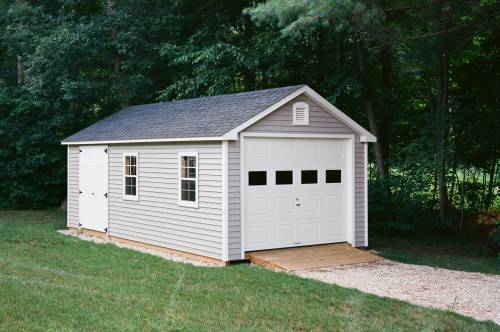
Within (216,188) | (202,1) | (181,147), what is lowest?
(216,188)

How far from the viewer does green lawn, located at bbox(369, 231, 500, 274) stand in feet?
42.6

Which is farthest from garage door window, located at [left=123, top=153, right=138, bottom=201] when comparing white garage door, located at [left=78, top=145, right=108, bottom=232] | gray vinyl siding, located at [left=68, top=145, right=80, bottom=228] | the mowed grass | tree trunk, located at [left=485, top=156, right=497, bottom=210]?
tree trunk, located at [left=485, top=156, right=497, bottom=210]

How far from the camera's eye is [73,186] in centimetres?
1702

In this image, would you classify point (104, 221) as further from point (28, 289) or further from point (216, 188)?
point (28, 289)

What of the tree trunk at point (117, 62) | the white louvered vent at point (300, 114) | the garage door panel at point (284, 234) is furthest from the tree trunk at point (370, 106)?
the tree trunk at point (117, 62)

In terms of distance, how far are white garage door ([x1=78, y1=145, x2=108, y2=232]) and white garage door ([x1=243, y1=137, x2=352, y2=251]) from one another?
15.9ft

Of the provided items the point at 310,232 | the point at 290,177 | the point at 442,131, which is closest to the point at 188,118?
the point at 290,177

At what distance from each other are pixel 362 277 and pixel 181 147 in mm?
4488

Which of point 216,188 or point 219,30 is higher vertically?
point 219,30

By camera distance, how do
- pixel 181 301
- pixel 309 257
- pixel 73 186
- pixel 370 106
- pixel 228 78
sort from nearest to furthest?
pixel 181 301
pixel 309 257
pixel 73 186
pixel 370 106
pixel 228 78

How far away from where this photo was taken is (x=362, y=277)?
10531 mm

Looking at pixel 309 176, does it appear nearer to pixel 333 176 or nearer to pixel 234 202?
pixel 333 176

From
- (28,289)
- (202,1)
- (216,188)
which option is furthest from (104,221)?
(202,1)

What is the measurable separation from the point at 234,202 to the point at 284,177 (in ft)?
4.44
